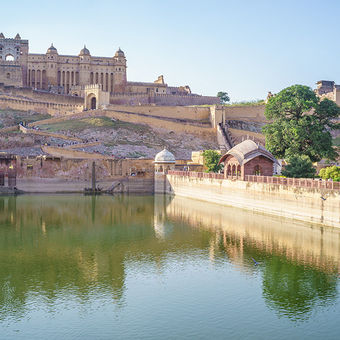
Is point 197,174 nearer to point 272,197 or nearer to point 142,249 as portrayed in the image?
point 272,197

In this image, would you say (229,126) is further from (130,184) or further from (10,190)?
(10,190)

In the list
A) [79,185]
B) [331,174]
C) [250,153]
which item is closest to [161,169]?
[79,185]

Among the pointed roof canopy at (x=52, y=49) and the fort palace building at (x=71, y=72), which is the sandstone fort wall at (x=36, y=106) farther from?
the pointed roof canopy at (x=52, y=49)

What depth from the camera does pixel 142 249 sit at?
18.1 metres

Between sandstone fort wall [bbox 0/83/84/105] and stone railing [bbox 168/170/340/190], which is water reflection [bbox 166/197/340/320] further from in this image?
sandstone fort wall [bbox 0/83/84/105]

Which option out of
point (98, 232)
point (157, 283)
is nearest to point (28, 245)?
point (98, 232)

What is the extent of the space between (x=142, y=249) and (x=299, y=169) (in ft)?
41.3

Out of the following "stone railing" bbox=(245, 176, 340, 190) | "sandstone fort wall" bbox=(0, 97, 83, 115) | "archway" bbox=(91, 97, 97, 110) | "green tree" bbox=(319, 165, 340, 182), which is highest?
"archway" bbox=(91, 97, 97, 110)

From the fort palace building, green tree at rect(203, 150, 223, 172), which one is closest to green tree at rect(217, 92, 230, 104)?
the fort palace building

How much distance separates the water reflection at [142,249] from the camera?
12992 millimetres

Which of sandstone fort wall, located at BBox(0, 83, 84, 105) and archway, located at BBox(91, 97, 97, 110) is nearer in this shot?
sandstone fort wall, located at BBox(0, 83, 84, 105)

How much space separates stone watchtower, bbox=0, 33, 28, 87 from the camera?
61.6 meters

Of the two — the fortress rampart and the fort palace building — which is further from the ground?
the fort palace building

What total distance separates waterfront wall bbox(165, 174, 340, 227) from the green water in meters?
0.77
